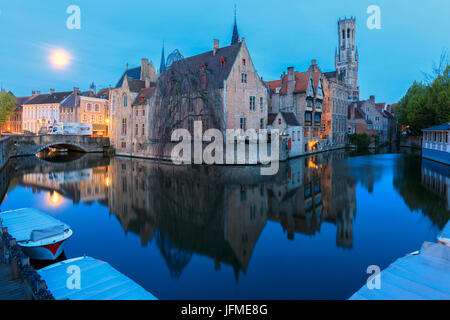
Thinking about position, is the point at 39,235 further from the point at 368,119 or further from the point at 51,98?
the point at 368,119

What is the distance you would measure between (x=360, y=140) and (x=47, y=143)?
5765 centimetres

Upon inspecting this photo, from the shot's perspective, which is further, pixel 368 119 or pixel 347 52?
pixel 347 52

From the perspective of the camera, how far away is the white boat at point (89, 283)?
624 cm

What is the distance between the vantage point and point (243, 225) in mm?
13148

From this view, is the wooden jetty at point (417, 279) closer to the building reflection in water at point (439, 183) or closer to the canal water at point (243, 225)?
the canal water at point (243, 225)

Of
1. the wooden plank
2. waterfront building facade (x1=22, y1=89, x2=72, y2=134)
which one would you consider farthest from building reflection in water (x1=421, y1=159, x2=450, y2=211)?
waterfront building facade (x1=22, y1=89, x2=72, y2=134)

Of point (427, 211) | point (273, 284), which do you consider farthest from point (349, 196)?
point (273, 284)

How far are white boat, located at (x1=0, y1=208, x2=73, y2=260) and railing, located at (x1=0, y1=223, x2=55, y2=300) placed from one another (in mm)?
820

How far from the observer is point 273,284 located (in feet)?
26.1

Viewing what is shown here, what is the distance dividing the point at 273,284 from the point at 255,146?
24.7 metres

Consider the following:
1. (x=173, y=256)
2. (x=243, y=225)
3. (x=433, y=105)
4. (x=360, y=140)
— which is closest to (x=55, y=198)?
(x=173, y=256)

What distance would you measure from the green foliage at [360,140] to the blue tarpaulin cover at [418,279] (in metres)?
59.4

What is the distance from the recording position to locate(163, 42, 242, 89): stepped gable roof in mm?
30797

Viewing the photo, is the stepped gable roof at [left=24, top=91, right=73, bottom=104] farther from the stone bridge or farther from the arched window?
the arched window
